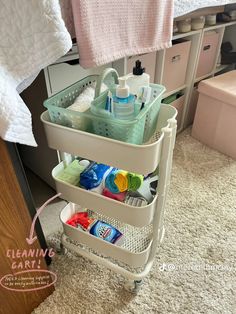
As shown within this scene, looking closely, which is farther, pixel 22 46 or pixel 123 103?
pixel 123 103

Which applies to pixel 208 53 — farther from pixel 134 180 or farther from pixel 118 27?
pixel 134 180

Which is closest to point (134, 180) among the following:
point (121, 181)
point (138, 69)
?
point (121, 181)

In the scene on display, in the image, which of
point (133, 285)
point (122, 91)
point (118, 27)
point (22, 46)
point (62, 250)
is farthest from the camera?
point (62, 250)

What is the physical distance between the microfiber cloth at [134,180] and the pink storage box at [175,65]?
76 cm

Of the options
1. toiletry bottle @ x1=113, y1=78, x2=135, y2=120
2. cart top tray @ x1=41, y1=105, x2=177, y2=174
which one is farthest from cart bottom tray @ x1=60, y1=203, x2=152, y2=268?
toiletry bottle @ x1=113, y1=78, x2=135, y2=120

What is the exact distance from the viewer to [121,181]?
66 centimetres

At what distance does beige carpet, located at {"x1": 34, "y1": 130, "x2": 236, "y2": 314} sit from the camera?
2.56 feet

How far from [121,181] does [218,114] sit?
0.93m

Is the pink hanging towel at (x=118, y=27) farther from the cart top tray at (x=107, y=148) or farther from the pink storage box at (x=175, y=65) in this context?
the pink storage box at (x=175, y=65)

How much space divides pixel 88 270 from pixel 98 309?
0.43 ft

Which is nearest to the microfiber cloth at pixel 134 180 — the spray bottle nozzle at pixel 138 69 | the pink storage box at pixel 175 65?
the spray bottle nozzle at pixel 138 69

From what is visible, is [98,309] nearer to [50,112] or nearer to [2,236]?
[2,236]

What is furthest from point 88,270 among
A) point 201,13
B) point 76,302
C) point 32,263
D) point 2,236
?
point 201,13

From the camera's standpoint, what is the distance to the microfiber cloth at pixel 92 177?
690 millimetres
